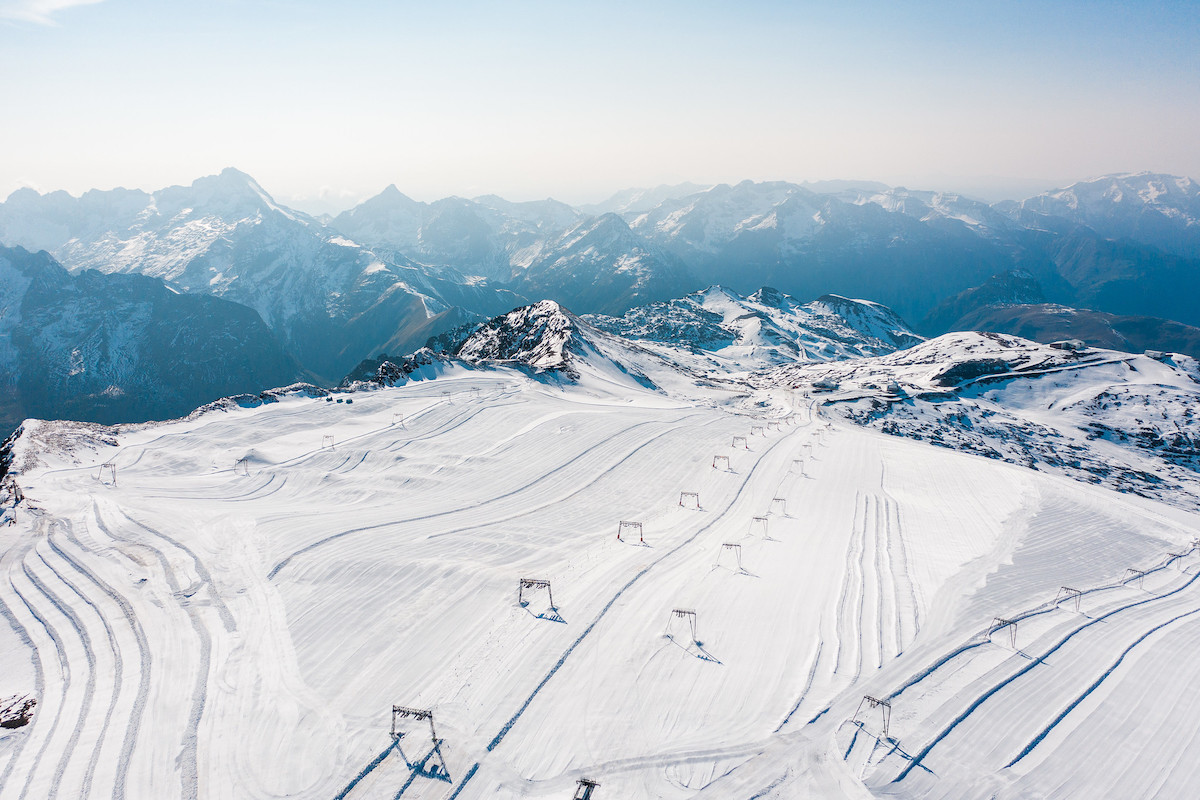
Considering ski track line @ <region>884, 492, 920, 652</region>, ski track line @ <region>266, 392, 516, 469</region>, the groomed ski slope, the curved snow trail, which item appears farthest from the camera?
ski track line @ <region>266, 392, 516, 469</region>

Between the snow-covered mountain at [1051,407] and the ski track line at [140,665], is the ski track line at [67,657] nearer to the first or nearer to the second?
the ski track line at [140,665]

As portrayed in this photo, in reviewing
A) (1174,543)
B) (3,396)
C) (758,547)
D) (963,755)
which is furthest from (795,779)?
(3,396)

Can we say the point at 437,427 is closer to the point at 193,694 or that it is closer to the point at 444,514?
the point at 444,514

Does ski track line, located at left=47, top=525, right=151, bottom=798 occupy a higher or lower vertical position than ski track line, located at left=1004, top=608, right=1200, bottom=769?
higher

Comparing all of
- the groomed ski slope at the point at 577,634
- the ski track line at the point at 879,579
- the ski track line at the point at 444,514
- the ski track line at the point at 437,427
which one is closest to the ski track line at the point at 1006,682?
the groomed ski slope at the point at 577,634

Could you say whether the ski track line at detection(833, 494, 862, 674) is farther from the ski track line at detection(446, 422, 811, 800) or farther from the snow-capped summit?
the snow-capped summit

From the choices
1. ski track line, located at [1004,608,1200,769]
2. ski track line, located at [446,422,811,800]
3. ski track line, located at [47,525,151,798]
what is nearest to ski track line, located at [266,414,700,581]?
ski track line, located at [47,525,151,798]
